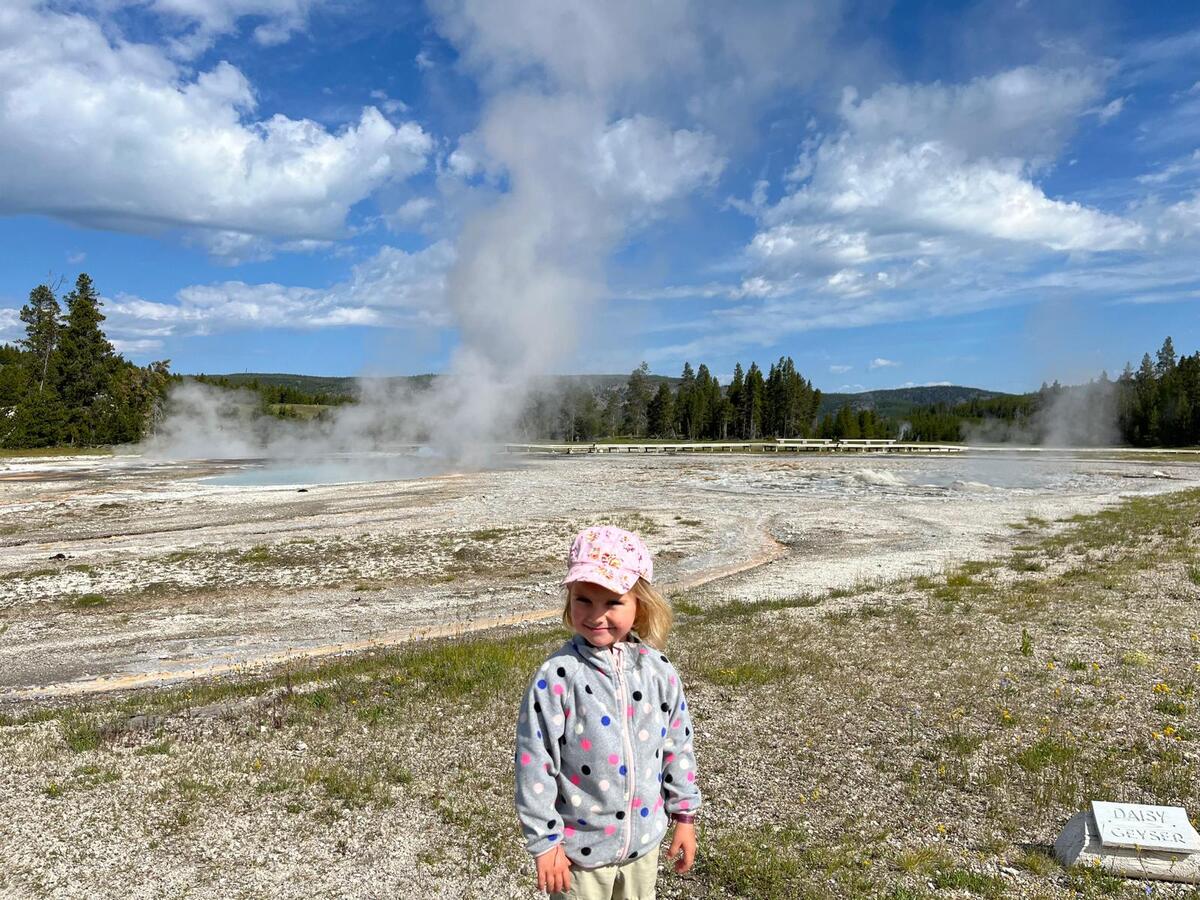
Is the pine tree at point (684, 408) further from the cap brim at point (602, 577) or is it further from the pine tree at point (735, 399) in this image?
the cap brim at point (602, 577)

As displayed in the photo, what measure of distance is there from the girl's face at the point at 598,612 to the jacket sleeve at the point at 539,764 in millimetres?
252

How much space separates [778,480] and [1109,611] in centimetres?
3361

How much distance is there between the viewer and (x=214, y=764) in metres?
7.30

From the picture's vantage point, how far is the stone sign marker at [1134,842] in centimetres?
491

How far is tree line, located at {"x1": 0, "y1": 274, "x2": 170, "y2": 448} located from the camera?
74.4m

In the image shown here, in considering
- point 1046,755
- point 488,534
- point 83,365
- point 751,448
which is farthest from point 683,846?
point 83,365

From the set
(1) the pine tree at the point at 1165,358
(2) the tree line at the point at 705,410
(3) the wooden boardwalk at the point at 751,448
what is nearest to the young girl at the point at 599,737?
(3) the wooden boardwalk at the point at 751,448

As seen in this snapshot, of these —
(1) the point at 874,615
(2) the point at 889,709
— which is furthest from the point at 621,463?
(2) the point at 889,709

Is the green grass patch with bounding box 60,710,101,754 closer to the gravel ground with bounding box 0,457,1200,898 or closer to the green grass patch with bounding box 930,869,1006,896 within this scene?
the gravel ground with bounding box 0,457,1200,898

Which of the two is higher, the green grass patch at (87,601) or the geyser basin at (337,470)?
the geyser basin at (337,470)

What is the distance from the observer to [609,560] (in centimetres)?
312

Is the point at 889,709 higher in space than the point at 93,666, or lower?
higher

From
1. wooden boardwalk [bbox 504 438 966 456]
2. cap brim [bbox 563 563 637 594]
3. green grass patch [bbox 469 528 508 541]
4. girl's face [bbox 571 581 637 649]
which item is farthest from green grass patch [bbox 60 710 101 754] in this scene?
wooden boardwalk [bbox 504 438 966 456]

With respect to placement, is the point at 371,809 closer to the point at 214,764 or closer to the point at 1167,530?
the point at 214,764
